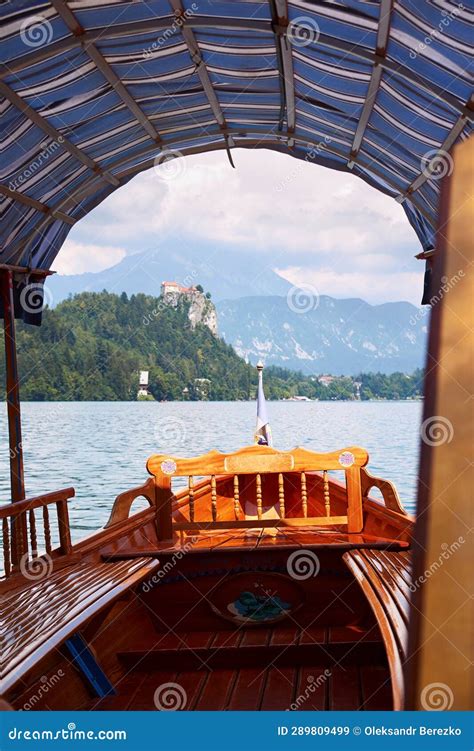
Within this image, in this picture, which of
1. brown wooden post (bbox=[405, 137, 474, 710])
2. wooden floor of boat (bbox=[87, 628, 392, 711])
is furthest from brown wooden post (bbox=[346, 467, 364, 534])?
brown wooden post (bbox=[405, 137, 474, 710])

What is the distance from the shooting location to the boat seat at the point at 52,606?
2.35m

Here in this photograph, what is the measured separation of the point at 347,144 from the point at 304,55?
138 cm

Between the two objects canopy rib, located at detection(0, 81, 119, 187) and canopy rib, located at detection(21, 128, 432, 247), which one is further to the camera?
canopy rib, located at detection(21, 128, 432, 247)

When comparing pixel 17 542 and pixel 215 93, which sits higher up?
pixel 215 93

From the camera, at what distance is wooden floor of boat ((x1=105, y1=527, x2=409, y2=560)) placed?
→ 14.1 feet

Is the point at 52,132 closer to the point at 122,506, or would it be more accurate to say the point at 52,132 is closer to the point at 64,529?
the point at 122,506

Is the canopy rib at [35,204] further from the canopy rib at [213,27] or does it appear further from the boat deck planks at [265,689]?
the boat deck planks at [265,689]

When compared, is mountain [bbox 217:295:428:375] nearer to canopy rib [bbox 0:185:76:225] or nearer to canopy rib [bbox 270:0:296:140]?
canopy rib [bbox 0:185:76:225]

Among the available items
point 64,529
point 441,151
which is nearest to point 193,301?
point 441,151

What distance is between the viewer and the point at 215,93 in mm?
5207

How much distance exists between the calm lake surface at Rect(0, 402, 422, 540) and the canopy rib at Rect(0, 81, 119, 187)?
25.5 ft

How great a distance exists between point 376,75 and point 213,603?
124 inches
